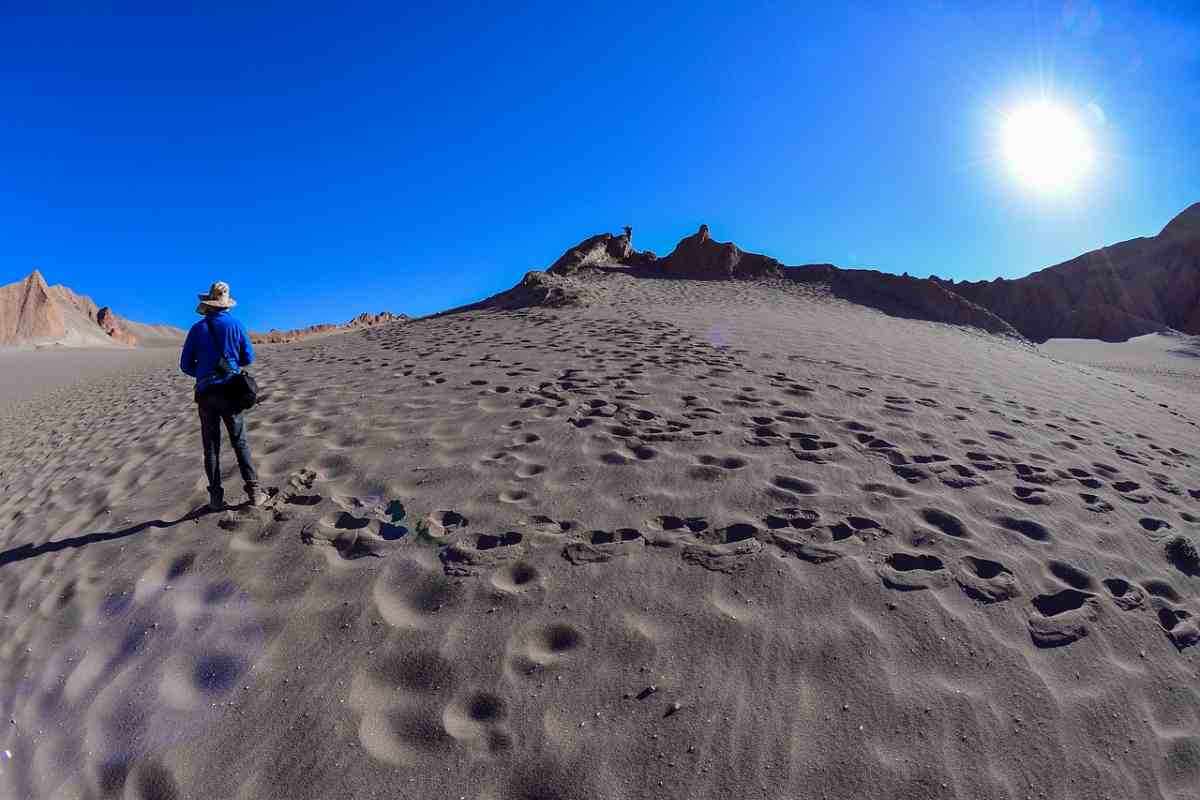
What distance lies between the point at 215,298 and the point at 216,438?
0.99 m

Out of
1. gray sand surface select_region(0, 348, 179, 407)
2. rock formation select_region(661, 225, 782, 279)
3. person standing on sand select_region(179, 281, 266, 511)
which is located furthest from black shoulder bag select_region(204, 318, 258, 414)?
rock formation select_region(661, 225, 782, 279)

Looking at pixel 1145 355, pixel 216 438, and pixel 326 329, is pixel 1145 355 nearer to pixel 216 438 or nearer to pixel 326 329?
pixel 216 438

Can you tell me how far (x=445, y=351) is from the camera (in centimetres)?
955

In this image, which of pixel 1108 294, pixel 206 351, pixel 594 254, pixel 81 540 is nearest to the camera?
pixel 81 540

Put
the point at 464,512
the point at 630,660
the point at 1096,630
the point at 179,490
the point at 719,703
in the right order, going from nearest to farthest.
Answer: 1. the point at 719,703
2. the point at 630,660
3. the point at 1096,630
4. the point at 464,512
5. the point at 179,490

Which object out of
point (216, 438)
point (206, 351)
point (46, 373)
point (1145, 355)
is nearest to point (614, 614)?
point (216, 438)

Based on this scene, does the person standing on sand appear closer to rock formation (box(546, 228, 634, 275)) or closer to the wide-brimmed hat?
the wide-brimmed hat

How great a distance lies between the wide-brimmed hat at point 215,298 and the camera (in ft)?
13.3

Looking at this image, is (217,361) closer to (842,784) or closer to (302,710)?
(302,710)

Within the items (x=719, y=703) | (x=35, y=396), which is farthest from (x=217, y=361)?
(x=35, y=396)

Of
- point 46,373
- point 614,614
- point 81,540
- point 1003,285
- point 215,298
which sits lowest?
point 46,373

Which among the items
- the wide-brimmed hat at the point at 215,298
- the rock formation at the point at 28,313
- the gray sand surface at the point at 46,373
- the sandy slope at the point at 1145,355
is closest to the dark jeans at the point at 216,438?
the wide-brimmed hat at the point at 215,298

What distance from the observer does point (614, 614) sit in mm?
2674

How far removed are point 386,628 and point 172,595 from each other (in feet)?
4.37
